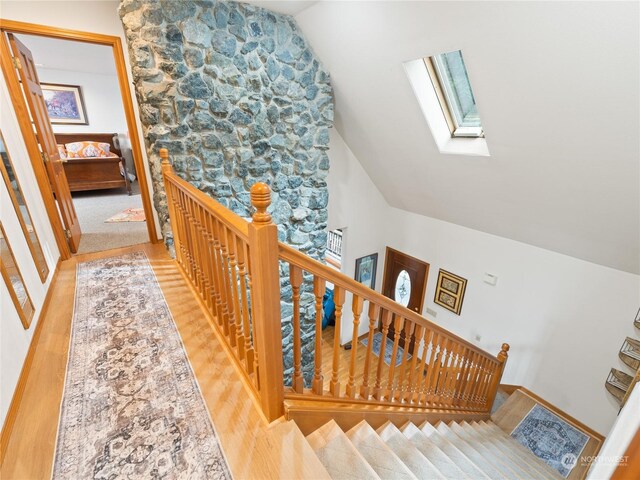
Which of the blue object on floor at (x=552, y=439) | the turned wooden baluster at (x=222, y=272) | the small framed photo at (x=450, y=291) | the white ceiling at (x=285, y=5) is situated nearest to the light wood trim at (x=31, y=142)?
the white ceiling at (x=285, y=5)

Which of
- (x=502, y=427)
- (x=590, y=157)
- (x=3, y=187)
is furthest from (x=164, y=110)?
(x=502, y=427)

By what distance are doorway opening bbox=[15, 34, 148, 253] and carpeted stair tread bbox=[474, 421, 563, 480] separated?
4.57m

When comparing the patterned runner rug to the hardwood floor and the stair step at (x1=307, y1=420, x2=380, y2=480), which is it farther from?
the stair step at (x1=307, y1=420, x2=380, y2=480)

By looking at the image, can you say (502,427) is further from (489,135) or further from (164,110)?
(164,110)

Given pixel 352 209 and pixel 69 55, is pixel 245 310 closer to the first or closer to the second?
pixel 352 209

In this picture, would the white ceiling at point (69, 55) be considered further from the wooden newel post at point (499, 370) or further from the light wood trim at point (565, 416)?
the light wood trim at point (565, 416)

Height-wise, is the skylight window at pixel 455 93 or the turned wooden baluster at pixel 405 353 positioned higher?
the skylight window at pixel 455 93

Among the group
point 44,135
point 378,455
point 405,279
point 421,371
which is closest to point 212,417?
point 378,455

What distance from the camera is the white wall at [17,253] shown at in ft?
4.58

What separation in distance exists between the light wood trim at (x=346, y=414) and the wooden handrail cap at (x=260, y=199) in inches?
33.9

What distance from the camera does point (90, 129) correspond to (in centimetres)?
602

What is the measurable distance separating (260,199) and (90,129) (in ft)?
23.1

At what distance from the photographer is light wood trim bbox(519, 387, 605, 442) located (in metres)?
3.10

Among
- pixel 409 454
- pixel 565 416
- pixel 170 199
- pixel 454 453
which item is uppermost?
pixel 170 199
